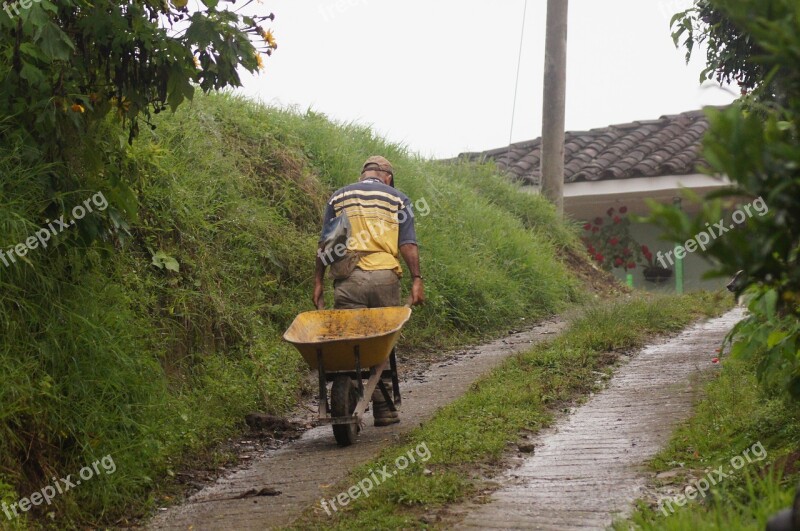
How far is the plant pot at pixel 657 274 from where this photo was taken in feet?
59.1

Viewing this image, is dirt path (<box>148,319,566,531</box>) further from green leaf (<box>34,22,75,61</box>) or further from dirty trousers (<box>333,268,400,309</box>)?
green leaf (<box>34,22,75,61</box>)

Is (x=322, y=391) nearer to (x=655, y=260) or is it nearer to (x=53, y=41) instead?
(x=53, y=41)

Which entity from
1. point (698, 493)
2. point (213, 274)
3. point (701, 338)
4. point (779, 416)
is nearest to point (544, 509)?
point (698, 493)

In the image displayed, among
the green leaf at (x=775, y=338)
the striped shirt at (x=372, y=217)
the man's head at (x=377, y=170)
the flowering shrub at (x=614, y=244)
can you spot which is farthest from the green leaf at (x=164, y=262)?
the flowering shrub at (x=614, y=244)

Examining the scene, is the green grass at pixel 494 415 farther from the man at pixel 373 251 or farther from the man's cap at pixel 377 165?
the man's cap at pixel 377 165

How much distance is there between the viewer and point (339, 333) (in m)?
7.54

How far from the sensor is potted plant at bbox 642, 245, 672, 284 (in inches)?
709

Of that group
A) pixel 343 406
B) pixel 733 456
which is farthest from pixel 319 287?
pixel 733 456

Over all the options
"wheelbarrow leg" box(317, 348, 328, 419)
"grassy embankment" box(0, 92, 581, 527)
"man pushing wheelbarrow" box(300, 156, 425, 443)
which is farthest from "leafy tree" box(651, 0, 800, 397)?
"man pushing wheelbarrow" box(300, 156, 425, 443)

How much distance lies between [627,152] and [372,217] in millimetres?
10494

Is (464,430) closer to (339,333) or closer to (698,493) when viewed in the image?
(339,333)

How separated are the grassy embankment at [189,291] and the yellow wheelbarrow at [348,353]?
0.95 metres

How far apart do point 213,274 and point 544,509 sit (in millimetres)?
4614

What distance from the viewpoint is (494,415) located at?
7297 mm
